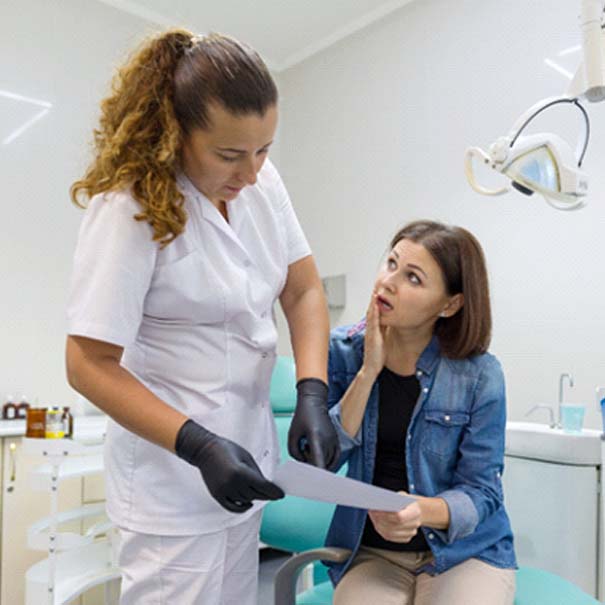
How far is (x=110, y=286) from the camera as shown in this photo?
0.88m

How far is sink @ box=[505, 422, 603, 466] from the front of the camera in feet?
5.78

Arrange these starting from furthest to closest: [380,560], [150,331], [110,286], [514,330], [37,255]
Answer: [37,255], [514,330], [380,560], [150,331], [110,286]

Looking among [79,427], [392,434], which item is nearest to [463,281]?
[392,434]

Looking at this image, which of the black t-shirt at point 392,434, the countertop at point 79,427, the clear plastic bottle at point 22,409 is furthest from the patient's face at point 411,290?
the clear plastic bottle at point 22,409

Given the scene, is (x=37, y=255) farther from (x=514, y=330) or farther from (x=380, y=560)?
(x=380, y=560)

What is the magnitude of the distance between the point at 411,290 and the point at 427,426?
0.27 m

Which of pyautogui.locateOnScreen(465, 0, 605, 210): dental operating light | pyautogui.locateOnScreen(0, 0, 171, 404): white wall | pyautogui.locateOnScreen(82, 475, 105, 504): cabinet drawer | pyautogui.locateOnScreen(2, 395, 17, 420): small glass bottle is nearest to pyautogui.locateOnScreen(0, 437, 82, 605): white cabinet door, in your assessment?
pyautogui.locateOnScreen(82, 475, 105, 504): cabinet drawer

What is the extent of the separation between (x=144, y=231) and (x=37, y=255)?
89.6 inches

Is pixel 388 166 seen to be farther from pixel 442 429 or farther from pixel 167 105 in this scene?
pixel 167 105

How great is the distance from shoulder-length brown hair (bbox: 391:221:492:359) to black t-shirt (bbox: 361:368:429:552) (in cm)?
11

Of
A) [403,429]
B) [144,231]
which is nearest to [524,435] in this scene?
[403,429]

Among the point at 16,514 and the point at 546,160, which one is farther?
the point at 16,514

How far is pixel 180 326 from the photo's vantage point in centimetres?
99

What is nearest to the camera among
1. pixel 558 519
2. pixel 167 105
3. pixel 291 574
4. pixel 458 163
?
pixel 167 105
